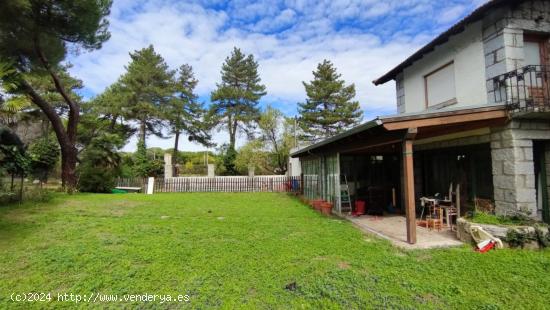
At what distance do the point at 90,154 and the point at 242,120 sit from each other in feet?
51.9

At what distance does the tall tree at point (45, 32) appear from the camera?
10.2m

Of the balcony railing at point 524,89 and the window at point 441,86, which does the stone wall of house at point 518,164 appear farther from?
the window at point 441,86

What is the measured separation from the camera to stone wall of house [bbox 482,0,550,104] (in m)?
5.18

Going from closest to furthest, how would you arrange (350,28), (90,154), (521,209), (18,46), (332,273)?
(332,273), (521,209), (18,46), (350,28), (90,154)

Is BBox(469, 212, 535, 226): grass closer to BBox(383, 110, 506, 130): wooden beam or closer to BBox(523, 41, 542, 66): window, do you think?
BBox(383, 110, 506, 130): wooden beam

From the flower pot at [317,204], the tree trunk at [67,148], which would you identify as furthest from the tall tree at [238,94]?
the flower pot at [317,204]

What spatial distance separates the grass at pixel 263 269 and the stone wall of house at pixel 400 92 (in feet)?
16.4

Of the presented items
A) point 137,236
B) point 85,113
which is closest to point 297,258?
point 137,236

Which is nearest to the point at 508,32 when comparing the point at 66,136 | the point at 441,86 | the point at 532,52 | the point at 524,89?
the point at 532,52

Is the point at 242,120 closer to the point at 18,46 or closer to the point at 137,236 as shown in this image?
the point at 18,46

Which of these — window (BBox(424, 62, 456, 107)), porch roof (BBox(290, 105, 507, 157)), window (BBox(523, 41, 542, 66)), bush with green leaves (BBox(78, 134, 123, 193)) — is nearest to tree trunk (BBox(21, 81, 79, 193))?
bush with green leaves (BBox(78, 134, 123, 193))

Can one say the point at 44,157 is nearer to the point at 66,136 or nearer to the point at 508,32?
the point at 66,136

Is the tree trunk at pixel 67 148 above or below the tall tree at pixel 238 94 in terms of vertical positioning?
below

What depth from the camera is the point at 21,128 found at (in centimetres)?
2125
